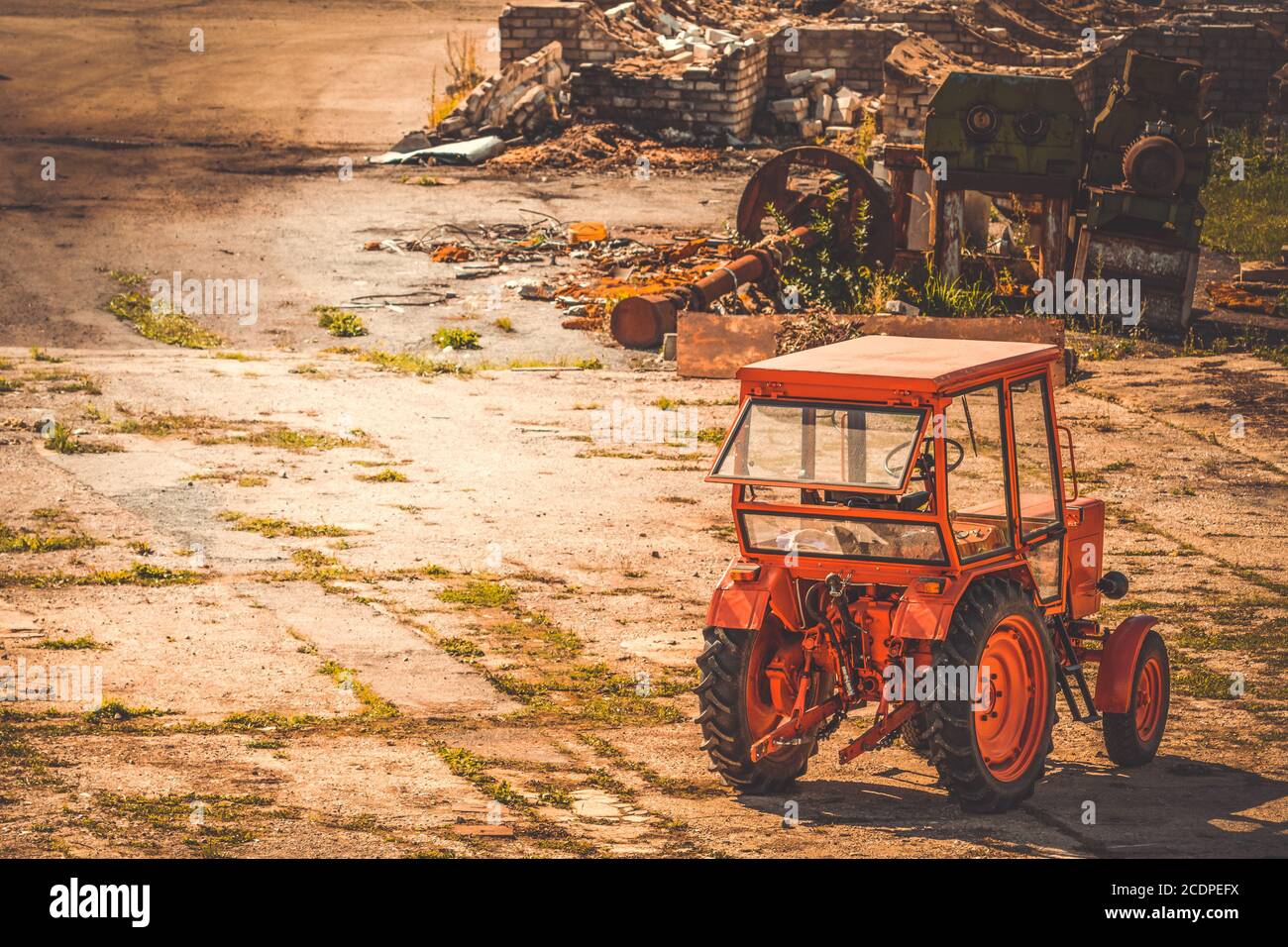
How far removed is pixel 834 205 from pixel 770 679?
11000mm

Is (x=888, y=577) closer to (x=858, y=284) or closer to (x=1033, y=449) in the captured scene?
(x=1033, y=449)

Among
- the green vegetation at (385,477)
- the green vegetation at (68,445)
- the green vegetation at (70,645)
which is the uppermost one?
the green vegetation at (68,445)

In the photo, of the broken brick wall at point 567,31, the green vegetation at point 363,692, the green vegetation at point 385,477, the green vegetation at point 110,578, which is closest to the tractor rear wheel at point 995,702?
the green vegetation at point 363,692

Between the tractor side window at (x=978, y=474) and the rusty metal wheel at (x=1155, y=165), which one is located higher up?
the rusty metal wheel at (x=1155, y=165)

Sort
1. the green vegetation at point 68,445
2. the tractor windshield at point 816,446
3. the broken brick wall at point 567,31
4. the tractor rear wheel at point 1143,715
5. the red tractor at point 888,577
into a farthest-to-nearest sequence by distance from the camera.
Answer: the broken brick wall at point 567,31 < the green vegetation at point 68,445 < the tractor rear wheel at point 1143,715 < the tractor windshield at point 816,446 < the red tractor at point 888,577

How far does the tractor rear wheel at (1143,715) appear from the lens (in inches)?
273

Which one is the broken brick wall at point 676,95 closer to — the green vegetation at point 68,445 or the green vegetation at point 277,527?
the green vegetation at point 68,445

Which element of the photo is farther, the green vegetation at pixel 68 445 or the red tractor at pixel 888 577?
the green vegetation at pixel 68 445

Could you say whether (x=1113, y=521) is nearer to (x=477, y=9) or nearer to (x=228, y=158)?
(x=228, y=158)

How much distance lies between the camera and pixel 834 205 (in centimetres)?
1684

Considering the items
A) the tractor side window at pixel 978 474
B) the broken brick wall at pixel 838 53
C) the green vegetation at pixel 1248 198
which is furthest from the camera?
the broken brick wall at pixel 838 53

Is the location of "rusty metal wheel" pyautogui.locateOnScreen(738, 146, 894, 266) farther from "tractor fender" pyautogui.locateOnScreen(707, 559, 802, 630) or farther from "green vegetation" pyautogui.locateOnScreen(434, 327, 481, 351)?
"tractor fender" pyautogui.locateOnScreen(707, 559, 802, 630)

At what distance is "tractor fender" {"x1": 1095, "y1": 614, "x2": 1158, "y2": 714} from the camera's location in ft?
22.5

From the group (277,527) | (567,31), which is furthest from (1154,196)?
(567,31)
